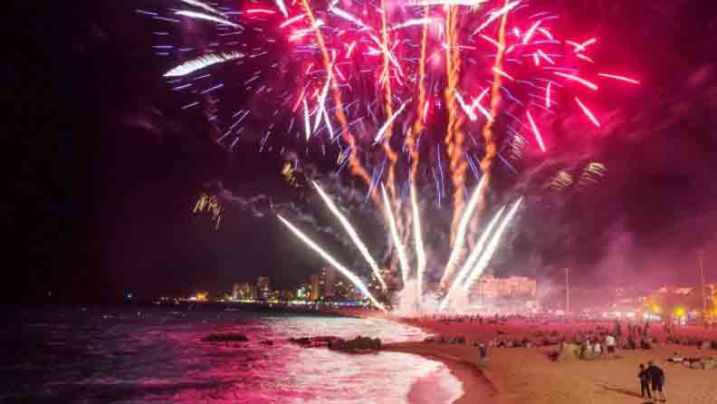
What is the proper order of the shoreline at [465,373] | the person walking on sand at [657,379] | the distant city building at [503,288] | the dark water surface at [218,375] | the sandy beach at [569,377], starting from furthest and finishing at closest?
the distant city building at [503,288] < the dark water surface at [218,375] < the shoreline at [465,373] < the sandy beach at [569,377] < the person walking on sand at [657,379]

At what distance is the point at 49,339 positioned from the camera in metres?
64.5

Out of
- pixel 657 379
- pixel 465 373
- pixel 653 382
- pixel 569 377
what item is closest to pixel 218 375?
pixel 465 373

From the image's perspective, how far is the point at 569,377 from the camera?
77.5 ft

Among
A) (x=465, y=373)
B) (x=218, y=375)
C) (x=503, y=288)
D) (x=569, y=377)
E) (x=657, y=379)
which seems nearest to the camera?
(x=657, y=379)

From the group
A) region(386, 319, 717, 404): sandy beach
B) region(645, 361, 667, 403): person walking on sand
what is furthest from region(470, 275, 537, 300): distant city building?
region(645, 361, 667, 403): person walking on sand

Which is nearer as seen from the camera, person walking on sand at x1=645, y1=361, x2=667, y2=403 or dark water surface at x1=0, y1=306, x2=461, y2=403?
person walking on sand at x1=645, y1=361, x2=667, y2=403

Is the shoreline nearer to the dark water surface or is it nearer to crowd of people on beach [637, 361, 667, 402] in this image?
the dark water surface

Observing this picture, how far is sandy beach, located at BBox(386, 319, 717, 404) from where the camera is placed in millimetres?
19328

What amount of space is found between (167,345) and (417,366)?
2918 cm

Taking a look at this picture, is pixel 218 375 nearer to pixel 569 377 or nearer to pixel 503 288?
pixel 569 377

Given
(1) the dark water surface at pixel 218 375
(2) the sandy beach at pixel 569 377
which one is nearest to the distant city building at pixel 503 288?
(1) the dark water surface at pixel 218 375

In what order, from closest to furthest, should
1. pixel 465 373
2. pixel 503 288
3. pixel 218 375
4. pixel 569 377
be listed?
pixel 569 377
pixel 465 373
pixel 218 375
pixel 503 288

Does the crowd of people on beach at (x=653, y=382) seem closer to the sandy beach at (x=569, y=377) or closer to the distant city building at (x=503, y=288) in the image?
the sandy beach at (x=569, y=377)

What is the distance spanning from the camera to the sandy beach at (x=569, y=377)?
19.3 m
